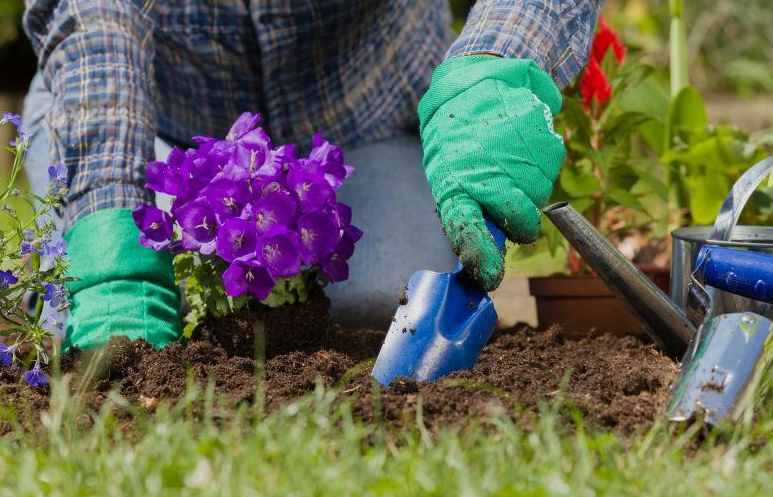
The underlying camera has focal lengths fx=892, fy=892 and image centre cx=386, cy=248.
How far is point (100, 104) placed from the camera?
6.23 feet

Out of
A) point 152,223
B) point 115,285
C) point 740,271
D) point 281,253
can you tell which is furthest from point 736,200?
point 115,285

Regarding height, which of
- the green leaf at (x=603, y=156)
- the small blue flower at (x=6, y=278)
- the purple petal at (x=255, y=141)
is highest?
the purple petal at (x=255, y=141)

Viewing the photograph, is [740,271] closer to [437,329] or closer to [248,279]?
[437,329]

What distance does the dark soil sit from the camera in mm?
1371

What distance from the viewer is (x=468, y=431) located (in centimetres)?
128

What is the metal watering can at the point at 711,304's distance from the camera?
1298 mm

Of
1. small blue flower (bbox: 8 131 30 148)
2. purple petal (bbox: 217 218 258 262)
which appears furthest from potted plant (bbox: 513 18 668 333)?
small blue flower (bbox: 8 131 30 148)

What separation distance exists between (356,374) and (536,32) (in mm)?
760

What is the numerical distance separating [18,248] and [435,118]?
79cm

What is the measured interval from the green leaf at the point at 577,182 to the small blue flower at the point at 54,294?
Answer: 3.86ft

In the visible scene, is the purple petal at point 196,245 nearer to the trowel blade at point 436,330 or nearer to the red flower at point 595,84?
the trowel blade at point 436,330

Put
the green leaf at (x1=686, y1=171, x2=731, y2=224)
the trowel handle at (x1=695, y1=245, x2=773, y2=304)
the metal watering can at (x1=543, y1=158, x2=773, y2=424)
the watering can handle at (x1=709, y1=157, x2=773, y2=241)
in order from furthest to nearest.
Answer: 1. the green leaf at (x1=686, y1=171, x2=731, y2=224)
2. the watering can handle at (x1=709, y1=157, x2=773, y2=241)
3. the trowel handle at (x1=695, y1=245, x2=773, y2=304)
4. the metal watering can at (x1=543, y1=158, x2=773, y2=424)

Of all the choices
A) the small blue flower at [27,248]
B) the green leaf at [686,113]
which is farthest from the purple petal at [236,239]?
the green leaf at [686,113]

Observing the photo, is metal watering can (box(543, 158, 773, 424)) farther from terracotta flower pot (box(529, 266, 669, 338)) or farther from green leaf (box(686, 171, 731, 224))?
green leaf (box(686, 171, 731, 224))
